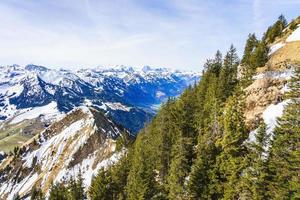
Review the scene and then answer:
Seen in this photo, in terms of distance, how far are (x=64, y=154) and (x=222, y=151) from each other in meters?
115

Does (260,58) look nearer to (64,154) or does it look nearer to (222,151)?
(222,151)

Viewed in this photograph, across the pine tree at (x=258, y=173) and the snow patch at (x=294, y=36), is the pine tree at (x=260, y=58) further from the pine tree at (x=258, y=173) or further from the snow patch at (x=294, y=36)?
the pine tree at (x=258, y=173)

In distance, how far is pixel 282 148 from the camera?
41.1 metres

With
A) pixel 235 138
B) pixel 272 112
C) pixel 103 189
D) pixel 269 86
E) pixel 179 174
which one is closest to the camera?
pixel 235 138

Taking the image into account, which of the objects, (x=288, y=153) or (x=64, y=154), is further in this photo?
(x=64, y=154)

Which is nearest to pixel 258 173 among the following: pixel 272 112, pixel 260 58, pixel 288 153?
pixel 288 153

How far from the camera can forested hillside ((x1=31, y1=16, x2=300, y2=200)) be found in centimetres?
4100

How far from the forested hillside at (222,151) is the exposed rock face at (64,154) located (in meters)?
38.5

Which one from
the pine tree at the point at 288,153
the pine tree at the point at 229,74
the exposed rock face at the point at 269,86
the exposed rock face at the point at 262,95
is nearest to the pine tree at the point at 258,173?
the pine tree at the point at 288,153

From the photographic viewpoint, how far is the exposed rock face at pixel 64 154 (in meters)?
145

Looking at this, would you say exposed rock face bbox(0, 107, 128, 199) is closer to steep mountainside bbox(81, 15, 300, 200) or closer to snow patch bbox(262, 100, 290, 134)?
steep mountainside bbox(81, 15, 300, 200)

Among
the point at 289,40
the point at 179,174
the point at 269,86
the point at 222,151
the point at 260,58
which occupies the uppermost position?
the point at 289,40

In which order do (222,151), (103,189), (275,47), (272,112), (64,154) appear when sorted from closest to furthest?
1. (222,151)
2. (272,112)
3. (275,47)
4. (103,189)
5. (64,154)

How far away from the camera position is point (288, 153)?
1597 inches
